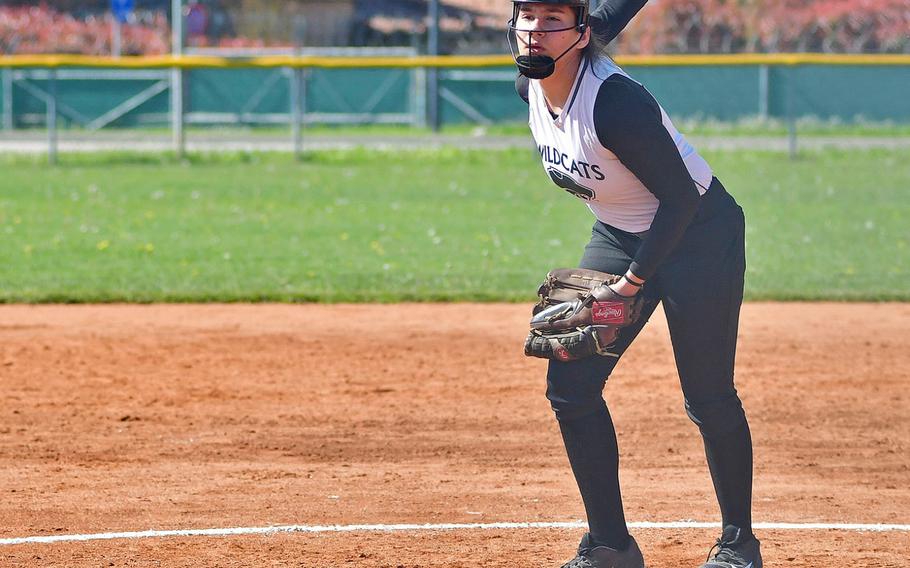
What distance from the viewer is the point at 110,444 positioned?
20.1ft

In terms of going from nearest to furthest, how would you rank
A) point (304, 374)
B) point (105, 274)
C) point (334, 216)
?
point (304, 374)
point (105, 274)
point (334, 216)

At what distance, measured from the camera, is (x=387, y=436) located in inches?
248

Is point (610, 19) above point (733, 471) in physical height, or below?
above

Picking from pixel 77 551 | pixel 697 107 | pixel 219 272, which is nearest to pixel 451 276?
pixel 219 272

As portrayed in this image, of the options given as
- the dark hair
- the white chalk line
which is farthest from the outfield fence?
the dark hair

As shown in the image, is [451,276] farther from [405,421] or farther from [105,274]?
[405,421]

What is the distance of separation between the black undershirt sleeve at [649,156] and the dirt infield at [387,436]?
1215mm

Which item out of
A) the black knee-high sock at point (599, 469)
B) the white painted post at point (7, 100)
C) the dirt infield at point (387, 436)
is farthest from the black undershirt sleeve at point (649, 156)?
the white painted post at point (7, 100)

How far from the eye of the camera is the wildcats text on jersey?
3.96 m

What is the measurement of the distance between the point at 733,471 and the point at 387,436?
244 centimetres

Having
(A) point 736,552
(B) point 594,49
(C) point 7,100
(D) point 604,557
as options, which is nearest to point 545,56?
(B) point 594,49

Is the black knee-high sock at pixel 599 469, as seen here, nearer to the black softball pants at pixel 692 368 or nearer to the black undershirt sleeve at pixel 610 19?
the black softball pants at pixel 692 368

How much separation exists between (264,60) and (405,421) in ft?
43.4

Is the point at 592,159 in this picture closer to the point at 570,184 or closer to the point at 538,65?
the point at 570,184
